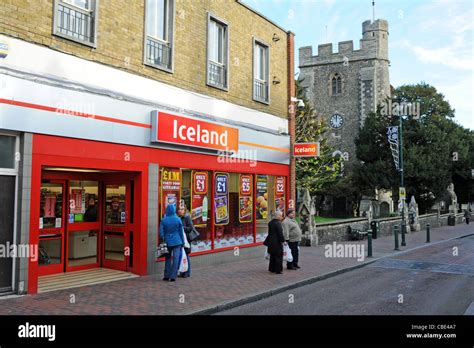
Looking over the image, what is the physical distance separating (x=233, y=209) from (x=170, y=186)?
2.89 m

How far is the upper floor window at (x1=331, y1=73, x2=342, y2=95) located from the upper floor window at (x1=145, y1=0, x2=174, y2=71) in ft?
125

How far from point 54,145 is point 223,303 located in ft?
14.7

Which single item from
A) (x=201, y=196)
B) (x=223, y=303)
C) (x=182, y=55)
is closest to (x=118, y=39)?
(x=182, y=55)

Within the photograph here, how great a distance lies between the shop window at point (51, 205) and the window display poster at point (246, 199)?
5.60 meters

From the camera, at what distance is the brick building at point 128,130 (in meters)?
7.85

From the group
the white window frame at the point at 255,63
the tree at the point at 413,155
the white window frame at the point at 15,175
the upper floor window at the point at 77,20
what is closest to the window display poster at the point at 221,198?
the white window frame at the point at 255,63

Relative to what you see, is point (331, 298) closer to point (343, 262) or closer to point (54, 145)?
point (343, 262)

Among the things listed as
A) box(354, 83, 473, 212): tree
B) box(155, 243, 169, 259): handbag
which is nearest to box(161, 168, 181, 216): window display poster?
box(155, 243, 169, 259): handbag

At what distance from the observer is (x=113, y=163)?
9500 mm

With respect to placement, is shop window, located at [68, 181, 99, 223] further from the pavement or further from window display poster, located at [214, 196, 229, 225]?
window display poster, located at [214, 196, 229, 225]

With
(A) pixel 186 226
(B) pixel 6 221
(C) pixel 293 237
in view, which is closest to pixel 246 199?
(C) pixel 293 237

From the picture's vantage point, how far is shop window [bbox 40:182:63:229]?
9.56m

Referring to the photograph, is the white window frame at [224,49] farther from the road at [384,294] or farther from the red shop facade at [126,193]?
the road at [384,294]

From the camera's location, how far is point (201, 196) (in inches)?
472
